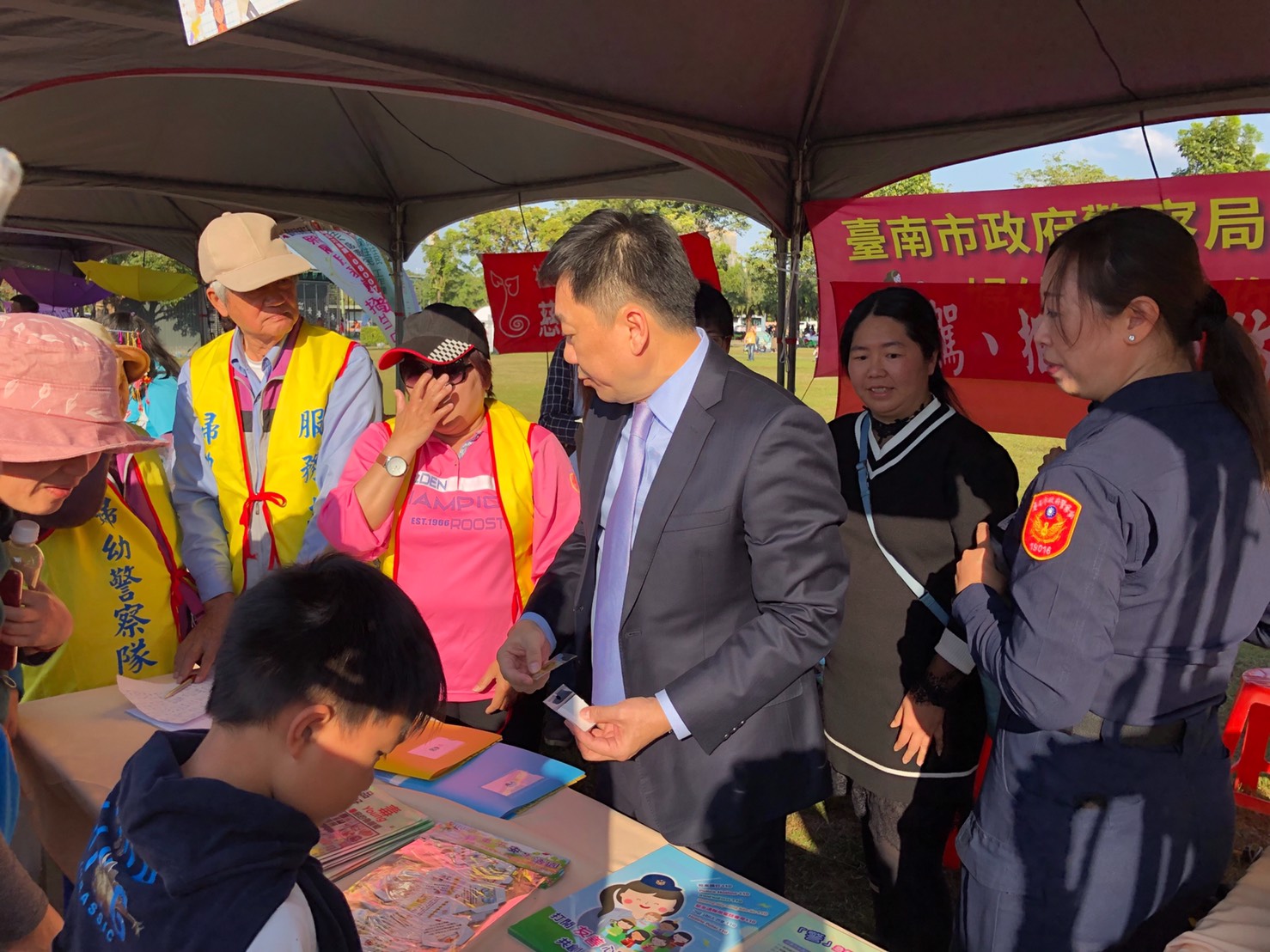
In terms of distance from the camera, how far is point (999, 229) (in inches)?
144

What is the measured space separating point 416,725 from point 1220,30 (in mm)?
4018

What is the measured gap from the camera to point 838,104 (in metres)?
4.56

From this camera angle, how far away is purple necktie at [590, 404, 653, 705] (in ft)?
5.13

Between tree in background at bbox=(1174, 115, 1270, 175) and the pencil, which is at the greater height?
tree in background at bbox=(1174, 115, 1270, 175)

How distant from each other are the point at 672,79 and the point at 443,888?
4.04 metres

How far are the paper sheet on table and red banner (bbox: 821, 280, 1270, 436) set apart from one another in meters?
2.54

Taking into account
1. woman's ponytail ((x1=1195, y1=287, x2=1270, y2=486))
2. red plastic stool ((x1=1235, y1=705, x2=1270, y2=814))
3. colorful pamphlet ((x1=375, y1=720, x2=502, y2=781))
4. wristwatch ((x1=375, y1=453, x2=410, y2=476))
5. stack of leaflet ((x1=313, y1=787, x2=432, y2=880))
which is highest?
woman's ponytail ((x1=1195, y1=287, x2=1270, y2=486))

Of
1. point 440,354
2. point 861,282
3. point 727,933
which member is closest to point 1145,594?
point 727,933

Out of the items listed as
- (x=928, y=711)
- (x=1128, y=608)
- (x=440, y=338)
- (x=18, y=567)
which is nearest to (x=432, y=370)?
(x=440, y=338)

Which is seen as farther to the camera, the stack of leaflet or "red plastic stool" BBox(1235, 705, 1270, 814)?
"red plastic stool" BBox(1235, 705, 1270, 814)

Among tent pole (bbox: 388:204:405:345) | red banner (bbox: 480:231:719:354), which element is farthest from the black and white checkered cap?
tent pole (bbox: 388:204:405:345)

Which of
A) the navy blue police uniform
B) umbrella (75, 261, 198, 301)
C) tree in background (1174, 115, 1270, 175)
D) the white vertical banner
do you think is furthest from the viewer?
tree in background (1174, 115, 1270, 175)

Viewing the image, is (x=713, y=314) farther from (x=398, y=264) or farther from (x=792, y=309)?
(x=398, y=264)

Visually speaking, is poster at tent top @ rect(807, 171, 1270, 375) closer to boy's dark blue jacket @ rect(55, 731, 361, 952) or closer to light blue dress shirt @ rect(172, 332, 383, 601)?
light blue dress shirt @ rect(172, 332, 383, 601)
